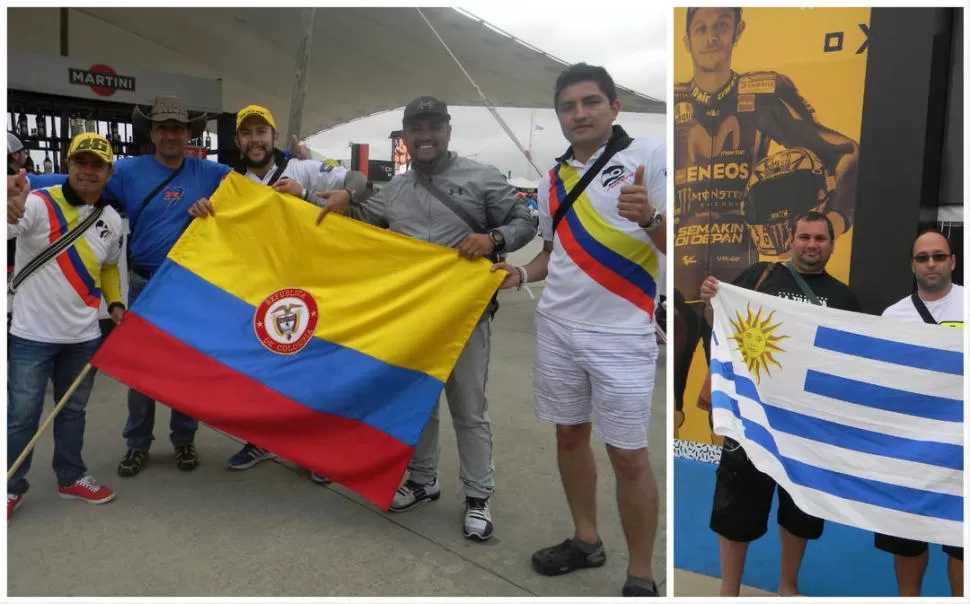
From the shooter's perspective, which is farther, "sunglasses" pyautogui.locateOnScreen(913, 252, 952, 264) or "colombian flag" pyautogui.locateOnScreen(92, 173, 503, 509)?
"colombian flag" pyautogui.locateOnScreen(92, 173, 503, 509)

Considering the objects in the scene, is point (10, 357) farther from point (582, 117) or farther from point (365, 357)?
point (582, 117)

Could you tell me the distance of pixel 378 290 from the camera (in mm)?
2875

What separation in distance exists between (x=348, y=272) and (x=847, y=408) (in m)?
2.08

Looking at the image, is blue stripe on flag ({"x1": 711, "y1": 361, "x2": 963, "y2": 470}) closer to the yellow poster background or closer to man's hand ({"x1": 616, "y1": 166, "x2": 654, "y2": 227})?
man's hand ({"x1": 616, "y1": 166, "x2": 654, "y2": 227})

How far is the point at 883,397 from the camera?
219cm

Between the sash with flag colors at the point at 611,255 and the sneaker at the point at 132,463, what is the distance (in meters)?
Answer: 2.54

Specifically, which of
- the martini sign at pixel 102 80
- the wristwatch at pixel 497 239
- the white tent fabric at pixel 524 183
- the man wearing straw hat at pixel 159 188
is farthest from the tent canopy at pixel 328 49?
the white tent fabric at pixel 524 183

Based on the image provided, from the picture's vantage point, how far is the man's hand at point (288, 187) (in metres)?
3.12

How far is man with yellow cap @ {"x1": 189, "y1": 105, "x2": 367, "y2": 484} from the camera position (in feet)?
10.5

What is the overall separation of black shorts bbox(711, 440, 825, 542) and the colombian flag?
3.87 ft

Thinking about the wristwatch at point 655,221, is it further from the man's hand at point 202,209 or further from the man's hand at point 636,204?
the man's hand at point 202,209

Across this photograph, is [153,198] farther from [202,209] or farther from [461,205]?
[461,205]

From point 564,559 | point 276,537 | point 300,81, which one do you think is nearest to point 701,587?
point 564,559

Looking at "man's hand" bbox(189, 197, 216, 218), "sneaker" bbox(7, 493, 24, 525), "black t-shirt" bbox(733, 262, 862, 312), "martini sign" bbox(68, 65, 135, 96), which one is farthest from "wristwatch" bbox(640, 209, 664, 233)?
"martini sign" bbox(68, 65, 135, 96)
